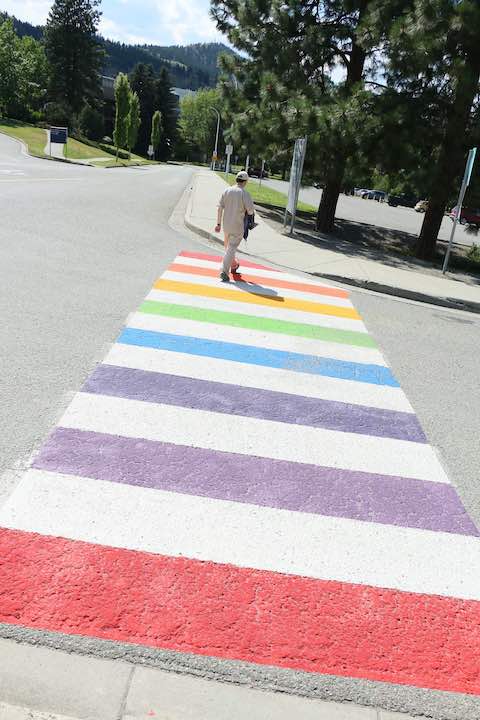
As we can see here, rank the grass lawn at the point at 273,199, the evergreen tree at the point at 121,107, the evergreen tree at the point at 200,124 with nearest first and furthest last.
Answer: the grass lawn at the point at 273,199
the evergreen tree at the point at 121,107
the evergreen tree at the point at 200,124

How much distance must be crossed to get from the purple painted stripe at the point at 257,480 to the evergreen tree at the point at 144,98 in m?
112

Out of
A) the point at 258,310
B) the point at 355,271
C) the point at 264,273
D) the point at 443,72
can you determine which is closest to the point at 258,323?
the point at 258,310

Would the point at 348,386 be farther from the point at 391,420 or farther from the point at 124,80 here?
the point at 124,80

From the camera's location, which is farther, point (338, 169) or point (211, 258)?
point (338, 169)

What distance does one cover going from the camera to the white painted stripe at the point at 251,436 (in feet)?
14.2

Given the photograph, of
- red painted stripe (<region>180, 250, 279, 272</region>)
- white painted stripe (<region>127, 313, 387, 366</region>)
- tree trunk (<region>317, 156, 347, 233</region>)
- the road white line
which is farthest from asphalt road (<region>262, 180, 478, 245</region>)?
white painted stripe (<region>127, 313, 387, 366</region>)

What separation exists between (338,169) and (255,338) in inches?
412

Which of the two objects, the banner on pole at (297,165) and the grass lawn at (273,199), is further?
the grass lawn at (273,199)

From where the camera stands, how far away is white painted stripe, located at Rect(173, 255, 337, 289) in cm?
1087

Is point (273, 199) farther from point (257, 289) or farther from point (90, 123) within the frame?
point (90, 123)

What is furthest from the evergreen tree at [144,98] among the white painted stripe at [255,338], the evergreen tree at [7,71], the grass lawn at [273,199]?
the white painted stripe at [255,338]

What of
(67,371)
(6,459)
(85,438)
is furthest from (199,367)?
(6,459)

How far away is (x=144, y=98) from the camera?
361 ft

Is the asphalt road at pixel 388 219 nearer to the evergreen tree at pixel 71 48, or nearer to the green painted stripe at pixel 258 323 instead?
the green painted stripe at pixel 258 323
